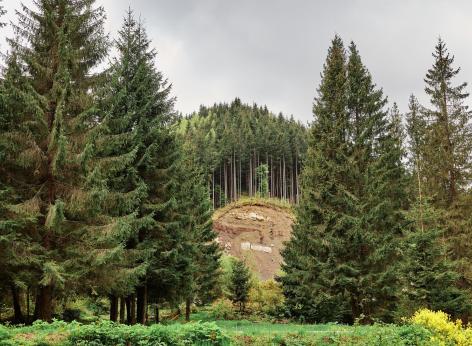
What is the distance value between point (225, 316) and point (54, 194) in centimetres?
2214

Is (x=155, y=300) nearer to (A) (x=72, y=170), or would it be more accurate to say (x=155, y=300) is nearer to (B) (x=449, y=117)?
(A) (x=72, y=170)

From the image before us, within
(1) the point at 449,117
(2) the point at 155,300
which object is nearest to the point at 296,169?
(1) the point at 449,117

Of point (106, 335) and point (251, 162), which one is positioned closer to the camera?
point (106, 335)

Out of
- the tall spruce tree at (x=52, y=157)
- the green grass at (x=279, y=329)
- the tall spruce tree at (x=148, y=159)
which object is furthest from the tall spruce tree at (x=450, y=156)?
the tall spruce tree at (x=52, y=157)

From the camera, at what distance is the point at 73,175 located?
17.1 m

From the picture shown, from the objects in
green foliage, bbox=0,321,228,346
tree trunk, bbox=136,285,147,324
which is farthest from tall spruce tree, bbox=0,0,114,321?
tree trunk, bbox=136,285,147,324

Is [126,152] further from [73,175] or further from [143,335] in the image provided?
[143,335]

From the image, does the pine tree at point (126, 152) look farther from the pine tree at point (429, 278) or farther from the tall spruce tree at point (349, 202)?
the pine tree at point (429, 278)

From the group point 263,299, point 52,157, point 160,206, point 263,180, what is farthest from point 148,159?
point 263,180

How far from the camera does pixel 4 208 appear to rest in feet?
49.3

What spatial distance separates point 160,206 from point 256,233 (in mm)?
48589

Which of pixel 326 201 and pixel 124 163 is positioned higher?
pixel 124 163

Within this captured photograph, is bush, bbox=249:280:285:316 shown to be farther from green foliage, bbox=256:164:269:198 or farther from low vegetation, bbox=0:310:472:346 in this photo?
green foliage, bbox=256:164:269:198

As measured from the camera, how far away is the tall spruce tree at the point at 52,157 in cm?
1547
